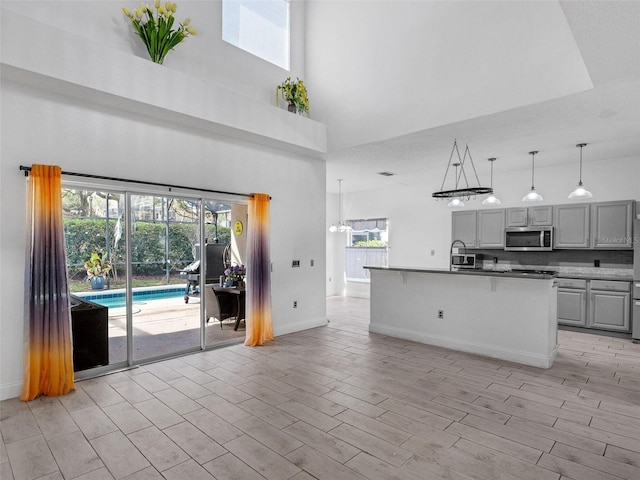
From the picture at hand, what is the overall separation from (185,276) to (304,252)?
2.03 meters

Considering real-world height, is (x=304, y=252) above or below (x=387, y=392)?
above

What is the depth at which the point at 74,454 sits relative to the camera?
2387 millimetres

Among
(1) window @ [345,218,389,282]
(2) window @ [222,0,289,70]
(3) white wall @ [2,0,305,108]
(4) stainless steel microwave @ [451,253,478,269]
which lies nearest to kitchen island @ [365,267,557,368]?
(4) stainless steel microwave @ [451,253,478,269]

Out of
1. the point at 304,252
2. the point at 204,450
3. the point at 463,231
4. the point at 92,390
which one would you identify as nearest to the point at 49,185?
the point at 92,390

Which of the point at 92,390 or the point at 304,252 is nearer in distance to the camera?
the point at 92,390

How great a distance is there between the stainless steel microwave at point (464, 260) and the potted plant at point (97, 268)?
578 centimetres

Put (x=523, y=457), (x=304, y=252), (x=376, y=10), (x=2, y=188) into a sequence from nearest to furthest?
(x=523, y=457) < (x=2, y=188) < (x=376, y=10) < (x=304, y=252)

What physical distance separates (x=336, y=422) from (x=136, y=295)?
274 cm

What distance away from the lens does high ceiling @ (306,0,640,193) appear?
3262 mm

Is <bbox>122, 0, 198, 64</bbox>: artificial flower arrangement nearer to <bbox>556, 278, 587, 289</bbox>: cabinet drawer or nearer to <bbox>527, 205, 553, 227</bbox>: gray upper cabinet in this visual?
<bbox>527, 205, 553, 227</bbox>: gray upper cabinet

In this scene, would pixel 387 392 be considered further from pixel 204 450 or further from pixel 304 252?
pixel 304 252

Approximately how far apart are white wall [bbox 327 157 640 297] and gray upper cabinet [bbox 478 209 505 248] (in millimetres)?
387

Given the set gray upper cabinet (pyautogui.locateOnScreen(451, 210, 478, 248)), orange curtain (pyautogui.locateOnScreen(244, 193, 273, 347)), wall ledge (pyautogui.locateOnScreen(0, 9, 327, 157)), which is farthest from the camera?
gray upper cabinet (pyautogui.locateOnScreen(451, 210, 478, 248))

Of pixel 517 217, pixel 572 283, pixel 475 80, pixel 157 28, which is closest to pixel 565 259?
pixel 572 283
